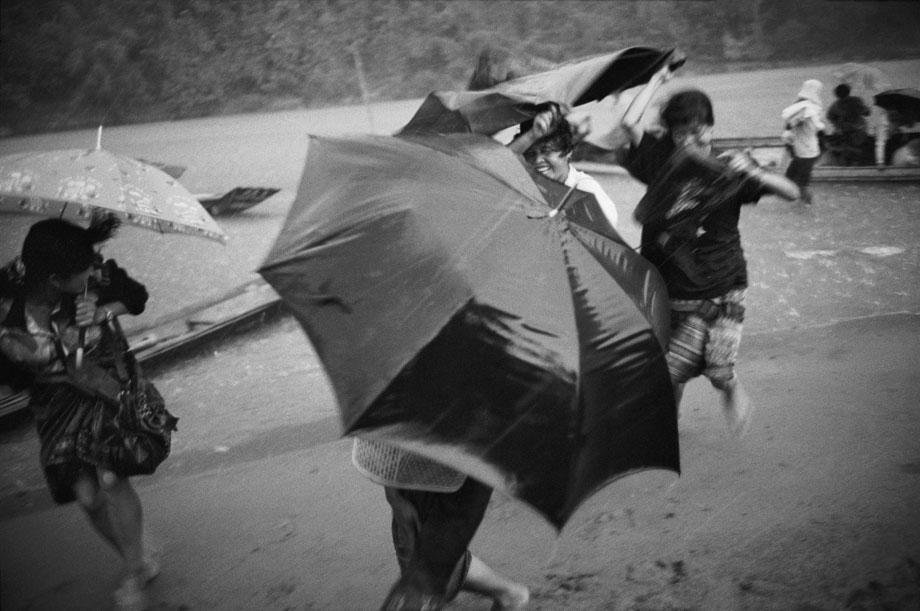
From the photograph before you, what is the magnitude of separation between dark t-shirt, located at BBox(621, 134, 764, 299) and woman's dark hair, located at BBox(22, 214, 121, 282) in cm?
210

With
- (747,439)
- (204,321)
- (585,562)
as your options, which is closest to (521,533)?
(585,562)

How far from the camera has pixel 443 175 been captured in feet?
6.69

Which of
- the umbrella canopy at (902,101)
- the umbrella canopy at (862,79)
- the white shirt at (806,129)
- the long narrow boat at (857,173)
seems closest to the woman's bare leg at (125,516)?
the long narrow boat at (857,173)

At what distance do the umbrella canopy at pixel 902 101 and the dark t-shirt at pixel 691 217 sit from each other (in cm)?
639

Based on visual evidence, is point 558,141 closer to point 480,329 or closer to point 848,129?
point 480,329

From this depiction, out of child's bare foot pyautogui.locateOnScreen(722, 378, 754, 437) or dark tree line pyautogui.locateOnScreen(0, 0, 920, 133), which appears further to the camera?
dark tree line pyautogui.locateOnScreen(0, 0, 920, 133)

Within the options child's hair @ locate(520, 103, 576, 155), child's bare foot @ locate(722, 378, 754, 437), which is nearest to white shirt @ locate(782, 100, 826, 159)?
child's bare foot @ locate(722, 378, 754, 437)

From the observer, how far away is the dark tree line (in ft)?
42.0

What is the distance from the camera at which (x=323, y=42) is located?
49.0 ft

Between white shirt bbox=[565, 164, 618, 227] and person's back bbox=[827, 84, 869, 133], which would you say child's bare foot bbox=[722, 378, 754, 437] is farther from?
person's back bbox=[827, 84, 869, 133]

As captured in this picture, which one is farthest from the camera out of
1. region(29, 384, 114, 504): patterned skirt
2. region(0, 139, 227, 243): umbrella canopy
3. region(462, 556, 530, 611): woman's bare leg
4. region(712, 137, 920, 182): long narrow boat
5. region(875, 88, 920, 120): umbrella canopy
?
region(875, 88, 920, 120): umbrella canopy

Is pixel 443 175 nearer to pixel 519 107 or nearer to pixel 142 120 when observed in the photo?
pixel 519 107

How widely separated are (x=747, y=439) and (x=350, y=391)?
259 centimetres

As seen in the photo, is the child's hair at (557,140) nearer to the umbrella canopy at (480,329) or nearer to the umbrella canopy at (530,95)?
the umbrella canopy at (530,95)
